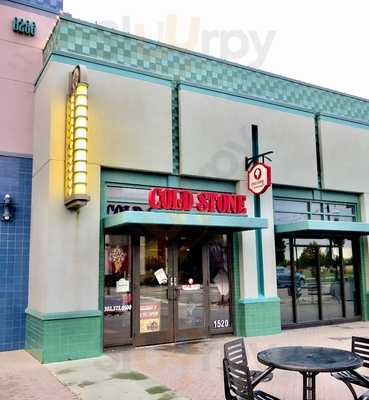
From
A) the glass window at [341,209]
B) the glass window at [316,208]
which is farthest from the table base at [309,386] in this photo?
the glass window at [341,209]

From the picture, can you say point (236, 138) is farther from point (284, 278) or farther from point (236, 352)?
point (236, 352)

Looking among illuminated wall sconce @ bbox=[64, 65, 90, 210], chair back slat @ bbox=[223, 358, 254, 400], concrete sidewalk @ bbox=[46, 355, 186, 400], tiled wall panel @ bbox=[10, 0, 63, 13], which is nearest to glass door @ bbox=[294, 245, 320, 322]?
concrete sidewalk @ bbox=[46, 355, 186, 400]

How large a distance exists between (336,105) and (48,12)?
876 centimetres

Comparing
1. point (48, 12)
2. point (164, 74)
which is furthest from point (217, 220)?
point (48, 12)

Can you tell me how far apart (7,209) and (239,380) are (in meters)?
6.89

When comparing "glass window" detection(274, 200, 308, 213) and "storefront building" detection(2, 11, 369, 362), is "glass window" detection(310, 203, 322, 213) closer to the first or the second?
"storefront building" detection(2, 11, 369, 362)

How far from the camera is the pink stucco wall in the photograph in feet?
32.9

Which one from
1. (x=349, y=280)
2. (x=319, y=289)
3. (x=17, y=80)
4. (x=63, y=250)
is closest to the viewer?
(x=63, y=250)

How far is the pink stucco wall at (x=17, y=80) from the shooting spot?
10016 mm

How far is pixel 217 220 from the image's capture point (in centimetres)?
947

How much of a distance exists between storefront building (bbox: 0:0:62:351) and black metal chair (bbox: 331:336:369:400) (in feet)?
22.2

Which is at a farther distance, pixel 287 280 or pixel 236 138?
pixel 287 280

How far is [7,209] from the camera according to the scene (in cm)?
962

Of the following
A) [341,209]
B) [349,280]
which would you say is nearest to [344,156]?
[341,209]
